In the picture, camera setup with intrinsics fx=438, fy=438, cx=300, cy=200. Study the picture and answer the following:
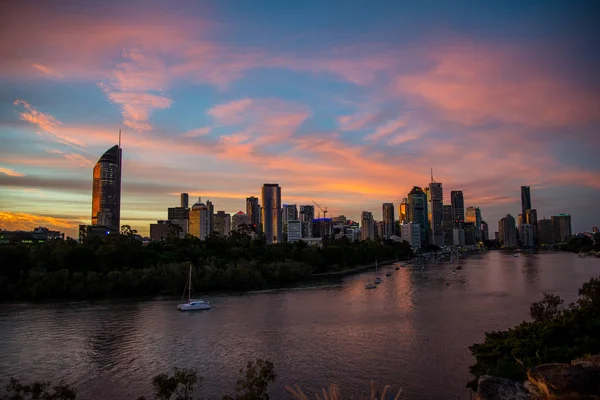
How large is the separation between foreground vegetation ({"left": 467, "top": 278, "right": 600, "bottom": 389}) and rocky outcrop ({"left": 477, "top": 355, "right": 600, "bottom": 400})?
1.88 m

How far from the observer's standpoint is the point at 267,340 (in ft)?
149

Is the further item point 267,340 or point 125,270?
point 125,270

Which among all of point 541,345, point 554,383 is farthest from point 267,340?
point 554,383

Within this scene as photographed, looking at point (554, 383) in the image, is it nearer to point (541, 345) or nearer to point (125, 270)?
point (541, 345)

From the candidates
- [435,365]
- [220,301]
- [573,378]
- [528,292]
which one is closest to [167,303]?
[220,301]

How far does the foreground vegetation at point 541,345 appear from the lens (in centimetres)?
2055

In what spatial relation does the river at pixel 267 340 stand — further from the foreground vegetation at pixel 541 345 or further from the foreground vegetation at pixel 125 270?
the foreground vegetation at pixel 125 270

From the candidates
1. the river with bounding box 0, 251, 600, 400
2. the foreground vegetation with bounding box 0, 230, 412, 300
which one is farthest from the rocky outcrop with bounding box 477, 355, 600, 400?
the foreground vegetation with bounding box 0, 230, 412, 300

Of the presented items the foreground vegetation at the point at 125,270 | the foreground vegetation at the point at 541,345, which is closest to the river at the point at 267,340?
the foreground vegetation at the point at 541,345

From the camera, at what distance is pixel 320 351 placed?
1604 inches

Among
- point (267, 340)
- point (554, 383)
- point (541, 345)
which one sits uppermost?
point (554, 383)

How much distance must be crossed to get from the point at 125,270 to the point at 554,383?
88.6 meters

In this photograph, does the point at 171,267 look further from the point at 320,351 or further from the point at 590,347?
the point at 590,347

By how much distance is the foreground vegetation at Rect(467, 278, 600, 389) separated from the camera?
809 inches
